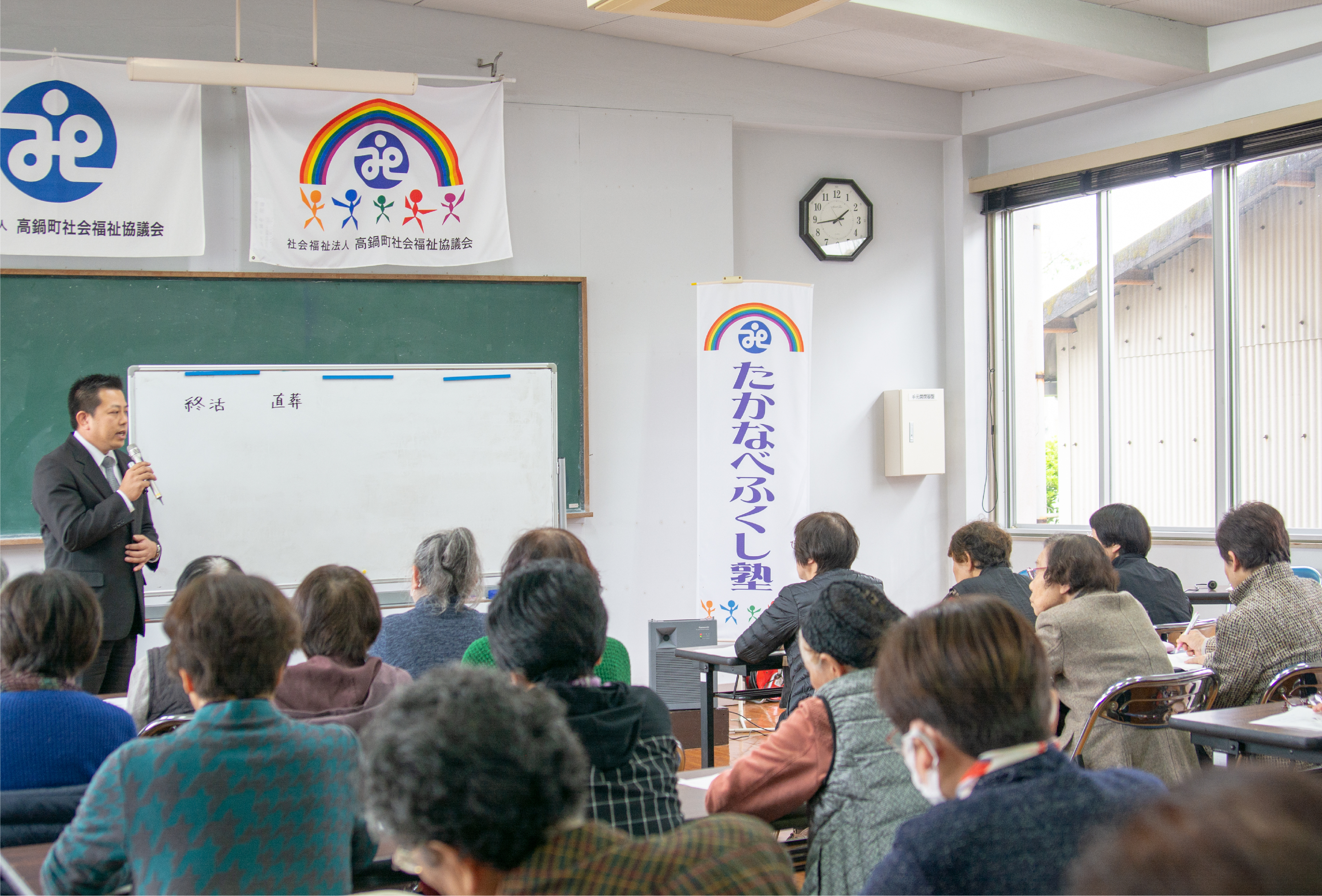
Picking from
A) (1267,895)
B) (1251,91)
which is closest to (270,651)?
(1267,895)

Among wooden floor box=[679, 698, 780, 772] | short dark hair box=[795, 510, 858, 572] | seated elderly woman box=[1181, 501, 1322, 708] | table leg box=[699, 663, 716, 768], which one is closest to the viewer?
seated elderly woman box=[1181, 501, 1322, 708]

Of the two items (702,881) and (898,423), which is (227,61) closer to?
(898,423)

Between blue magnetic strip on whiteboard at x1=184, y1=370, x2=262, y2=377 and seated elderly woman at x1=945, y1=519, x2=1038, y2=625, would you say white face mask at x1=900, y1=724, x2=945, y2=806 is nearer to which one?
seated elderly woman at x1=945, y1=519, x2=1038, y2=625

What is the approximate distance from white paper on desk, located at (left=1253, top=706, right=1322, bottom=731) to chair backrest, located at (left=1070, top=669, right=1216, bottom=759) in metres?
0.21

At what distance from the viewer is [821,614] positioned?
6.30 ft

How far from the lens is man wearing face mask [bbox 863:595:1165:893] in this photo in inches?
40.6

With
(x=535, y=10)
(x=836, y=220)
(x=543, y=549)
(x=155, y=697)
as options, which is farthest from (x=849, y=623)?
(x=836, y=220)

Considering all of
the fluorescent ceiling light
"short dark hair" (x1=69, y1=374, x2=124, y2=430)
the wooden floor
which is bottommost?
the wooden floor

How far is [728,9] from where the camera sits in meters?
3.75

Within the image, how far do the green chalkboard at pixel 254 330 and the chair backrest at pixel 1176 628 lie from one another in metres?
→ 2.73

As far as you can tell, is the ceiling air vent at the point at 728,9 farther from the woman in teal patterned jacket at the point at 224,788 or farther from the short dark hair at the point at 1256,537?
the woman in teal patterned jacket at the point at 224,788

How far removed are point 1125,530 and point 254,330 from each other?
12.5 ft

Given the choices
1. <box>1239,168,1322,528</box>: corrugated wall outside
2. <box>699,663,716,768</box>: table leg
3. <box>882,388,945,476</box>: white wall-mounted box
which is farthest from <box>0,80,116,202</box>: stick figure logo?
<box>1239,168,1322,528</box>: corrugated wall outside

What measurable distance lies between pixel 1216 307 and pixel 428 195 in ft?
13.7
